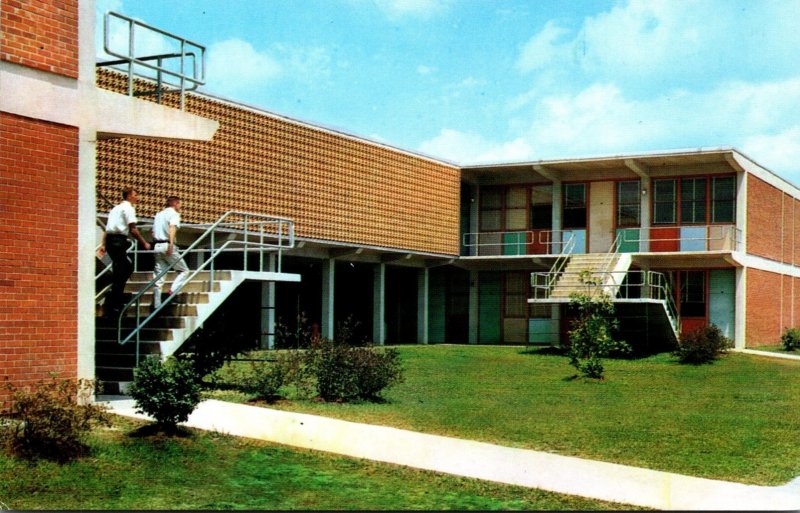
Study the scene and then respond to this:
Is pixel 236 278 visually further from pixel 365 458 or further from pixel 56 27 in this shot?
pixel 365 458

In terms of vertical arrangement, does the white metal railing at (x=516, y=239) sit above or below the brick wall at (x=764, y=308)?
above

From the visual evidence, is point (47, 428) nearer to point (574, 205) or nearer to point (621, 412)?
point (621, 412)

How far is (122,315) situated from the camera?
46.8ft

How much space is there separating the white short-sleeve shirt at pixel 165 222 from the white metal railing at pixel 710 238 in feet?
A: 72.9

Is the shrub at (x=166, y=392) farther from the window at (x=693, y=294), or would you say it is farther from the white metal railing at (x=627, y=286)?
the window at (x=693, y=294)

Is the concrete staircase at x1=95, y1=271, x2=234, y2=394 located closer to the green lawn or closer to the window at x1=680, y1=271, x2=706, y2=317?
the green lawn

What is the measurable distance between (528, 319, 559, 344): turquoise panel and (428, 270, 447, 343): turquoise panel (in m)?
4.10

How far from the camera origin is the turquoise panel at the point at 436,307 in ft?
130

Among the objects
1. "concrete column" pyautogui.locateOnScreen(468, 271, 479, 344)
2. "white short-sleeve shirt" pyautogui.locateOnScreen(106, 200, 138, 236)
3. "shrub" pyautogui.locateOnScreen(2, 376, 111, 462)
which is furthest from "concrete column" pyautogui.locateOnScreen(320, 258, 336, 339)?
"shrub" pyautogui.locateOnScreen(2, 376, 111, 462)

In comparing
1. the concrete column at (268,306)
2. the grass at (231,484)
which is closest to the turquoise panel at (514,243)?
the concrete column at (268,306)

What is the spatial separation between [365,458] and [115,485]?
8.56 ft

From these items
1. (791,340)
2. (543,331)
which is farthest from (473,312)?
(791,340)

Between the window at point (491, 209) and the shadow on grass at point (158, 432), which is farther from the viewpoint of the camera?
the window at point (491, 209)

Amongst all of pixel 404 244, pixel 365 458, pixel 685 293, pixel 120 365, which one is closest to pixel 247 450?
pixel 365 458
